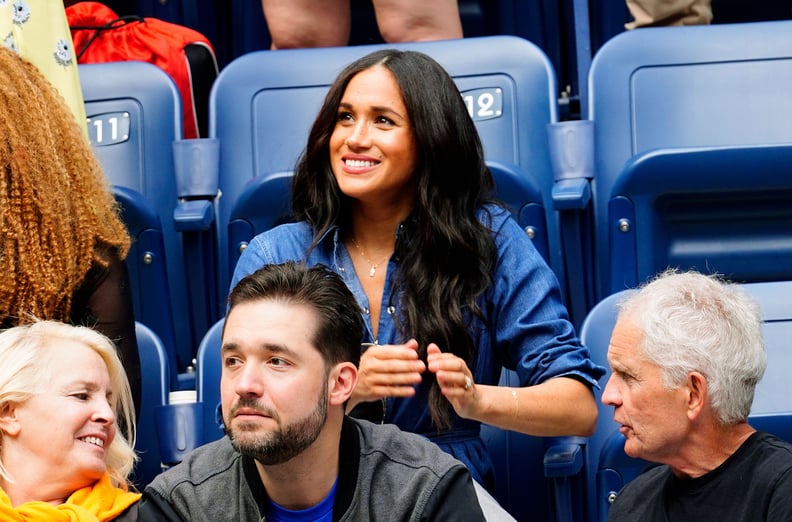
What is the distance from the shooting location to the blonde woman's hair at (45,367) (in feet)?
4.96

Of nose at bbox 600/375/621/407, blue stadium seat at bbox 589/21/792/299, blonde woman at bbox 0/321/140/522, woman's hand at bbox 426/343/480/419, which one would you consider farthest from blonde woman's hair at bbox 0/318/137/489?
blue stadium seat at bbox 589/21/792/299

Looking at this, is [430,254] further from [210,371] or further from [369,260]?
[210,371]

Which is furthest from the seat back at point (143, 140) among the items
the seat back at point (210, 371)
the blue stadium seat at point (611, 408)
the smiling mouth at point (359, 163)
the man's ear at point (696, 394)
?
the man's ear at point (696, 394)

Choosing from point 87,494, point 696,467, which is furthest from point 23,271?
point 696,467

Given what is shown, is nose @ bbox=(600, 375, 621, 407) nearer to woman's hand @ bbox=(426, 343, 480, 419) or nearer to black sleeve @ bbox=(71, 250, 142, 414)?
woman's hand @ bbox=(426, 343, 480, 419)

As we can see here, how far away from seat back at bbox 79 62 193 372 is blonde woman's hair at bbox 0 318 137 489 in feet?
2.18

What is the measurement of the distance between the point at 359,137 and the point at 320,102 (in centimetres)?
53

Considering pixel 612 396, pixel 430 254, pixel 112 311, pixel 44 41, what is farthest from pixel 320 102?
pixel 612 396

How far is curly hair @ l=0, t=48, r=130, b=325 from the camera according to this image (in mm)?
1702

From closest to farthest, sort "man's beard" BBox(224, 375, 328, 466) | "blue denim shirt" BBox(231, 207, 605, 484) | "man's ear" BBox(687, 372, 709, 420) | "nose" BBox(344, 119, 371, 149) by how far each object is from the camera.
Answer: "man's beard" BBox(224, 375, 328, 466) → "man's ear" BBox(687, 372, 709, 420) → "blue denim shirt" BBox(231, 207, 605, 484) → "nose" BBox(344, 119, 371, 149)

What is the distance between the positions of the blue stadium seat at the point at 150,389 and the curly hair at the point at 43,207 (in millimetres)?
205

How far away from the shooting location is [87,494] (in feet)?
4.89

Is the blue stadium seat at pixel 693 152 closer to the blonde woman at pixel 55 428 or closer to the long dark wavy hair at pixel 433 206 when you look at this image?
the long dark wavy hair at pixel 433 206

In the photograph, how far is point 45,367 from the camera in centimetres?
153
